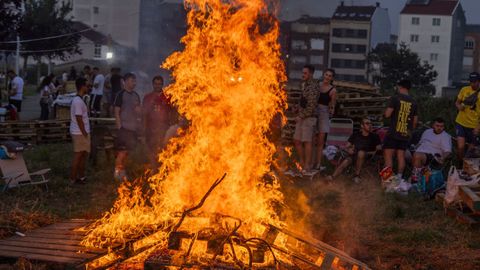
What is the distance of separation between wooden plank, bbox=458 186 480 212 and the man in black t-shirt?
7.42 feet

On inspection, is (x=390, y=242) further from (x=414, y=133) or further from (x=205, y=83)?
(x=414, y=133)

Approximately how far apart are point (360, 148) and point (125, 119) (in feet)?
15.0

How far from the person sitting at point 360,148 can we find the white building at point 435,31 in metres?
70.9

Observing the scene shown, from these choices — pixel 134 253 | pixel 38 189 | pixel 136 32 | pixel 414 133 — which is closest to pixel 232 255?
pixel 134 253

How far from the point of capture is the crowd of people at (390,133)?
11148 millimetres

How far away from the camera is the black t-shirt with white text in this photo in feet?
36.3

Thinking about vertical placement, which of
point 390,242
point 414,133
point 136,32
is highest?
point 136,32

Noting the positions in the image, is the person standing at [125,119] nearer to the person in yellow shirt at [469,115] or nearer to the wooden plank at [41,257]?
the wooden plank at [41,257]

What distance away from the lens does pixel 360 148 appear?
11.7m

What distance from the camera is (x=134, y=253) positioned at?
5836 mm

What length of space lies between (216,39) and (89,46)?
59826mm

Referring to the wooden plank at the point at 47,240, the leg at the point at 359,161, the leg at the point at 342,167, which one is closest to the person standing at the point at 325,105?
the leg at the point at 342,167

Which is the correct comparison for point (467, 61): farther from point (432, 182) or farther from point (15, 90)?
point (432, 182)

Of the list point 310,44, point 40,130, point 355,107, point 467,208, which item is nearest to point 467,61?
point 310,44
